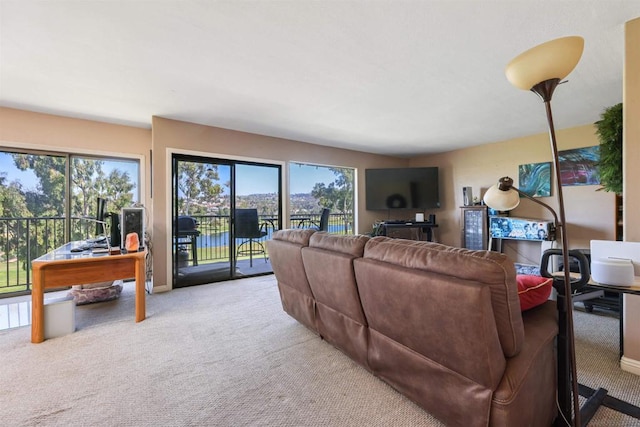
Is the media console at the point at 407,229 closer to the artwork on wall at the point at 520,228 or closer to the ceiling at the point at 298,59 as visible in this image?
the artwork on wall at the point at 520,228

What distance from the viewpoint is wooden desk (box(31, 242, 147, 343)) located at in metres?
2.21

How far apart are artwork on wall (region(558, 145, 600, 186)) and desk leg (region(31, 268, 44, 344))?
6305mm

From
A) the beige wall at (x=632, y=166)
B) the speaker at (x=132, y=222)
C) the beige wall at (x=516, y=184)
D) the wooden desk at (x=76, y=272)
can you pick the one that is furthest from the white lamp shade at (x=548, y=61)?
the speaker at (x=132, y=222)

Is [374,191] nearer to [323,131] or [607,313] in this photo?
[323,131]

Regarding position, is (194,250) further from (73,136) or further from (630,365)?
(630,365)

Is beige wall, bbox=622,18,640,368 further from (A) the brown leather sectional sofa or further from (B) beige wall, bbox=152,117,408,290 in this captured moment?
(B) beige wall, bbox=152,117,408,290

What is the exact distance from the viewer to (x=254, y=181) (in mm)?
4457

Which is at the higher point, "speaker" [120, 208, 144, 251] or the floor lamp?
the floor lamp

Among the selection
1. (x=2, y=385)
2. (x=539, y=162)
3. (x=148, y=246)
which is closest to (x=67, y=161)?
(x=148, y=246)

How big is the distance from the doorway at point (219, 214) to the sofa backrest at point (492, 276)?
11.6 feet

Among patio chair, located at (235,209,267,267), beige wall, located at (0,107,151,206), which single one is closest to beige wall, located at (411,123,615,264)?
patio chair, located at (235,209,267,267)

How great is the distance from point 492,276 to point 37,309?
322 cm

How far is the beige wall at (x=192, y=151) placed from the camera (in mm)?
3648

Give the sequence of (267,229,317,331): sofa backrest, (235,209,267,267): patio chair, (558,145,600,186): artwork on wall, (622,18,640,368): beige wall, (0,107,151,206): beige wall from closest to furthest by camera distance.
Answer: (622,18,640,368): beige wall → (267,229,317,331): sofa backrest → (0,107,151,206): beige wall → (558,145,600,186): artwork on wall → (235,209,267,267): patio chair
